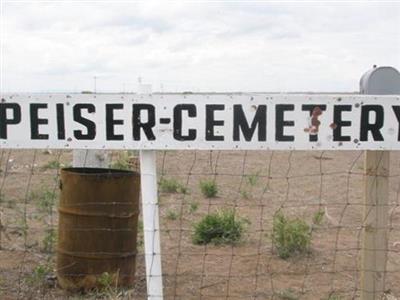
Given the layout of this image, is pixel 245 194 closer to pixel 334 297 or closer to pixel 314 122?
pixel 334 297

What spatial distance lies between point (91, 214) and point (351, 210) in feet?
16.8

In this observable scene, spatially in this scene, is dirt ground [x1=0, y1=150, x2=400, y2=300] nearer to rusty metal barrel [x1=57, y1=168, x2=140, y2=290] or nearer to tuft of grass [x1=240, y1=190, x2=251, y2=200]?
tuft of grass [x1=240, y1=190, x2=251, y2=200]

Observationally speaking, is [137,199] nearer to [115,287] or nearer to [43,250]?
[115,287]

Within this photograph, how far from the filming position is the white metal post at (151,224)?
13.8ft

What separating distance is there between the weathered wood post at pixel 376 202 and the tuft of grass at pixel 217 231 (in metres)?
2.72

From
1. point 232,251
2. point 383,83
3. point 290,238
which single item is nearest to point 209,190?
point 232,251

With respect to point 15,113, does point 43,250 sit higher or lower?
lower

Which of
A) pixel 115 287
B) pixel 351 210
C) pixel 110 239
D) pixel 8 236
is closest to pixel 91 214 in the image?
pixel 110 239

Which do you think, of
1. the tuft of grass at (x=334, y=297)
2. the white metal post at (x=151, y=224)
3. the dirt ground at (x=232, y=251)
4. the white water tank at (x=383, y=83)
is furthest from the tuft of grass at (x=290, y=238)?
the white water tank at (x=383, y=83)

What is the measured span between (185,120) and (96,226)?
1674 mm

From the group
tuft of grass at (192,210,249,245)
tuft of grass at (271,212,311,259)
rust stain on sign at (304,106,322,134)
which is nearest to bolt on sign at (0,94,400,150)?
rust stain on sign at (304,106,322,134)

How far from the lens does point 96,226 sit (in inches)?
207

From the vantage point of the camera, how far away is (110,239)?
5320 mm

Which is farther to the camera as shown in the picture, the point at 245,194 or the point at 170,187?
the point at 170,187
